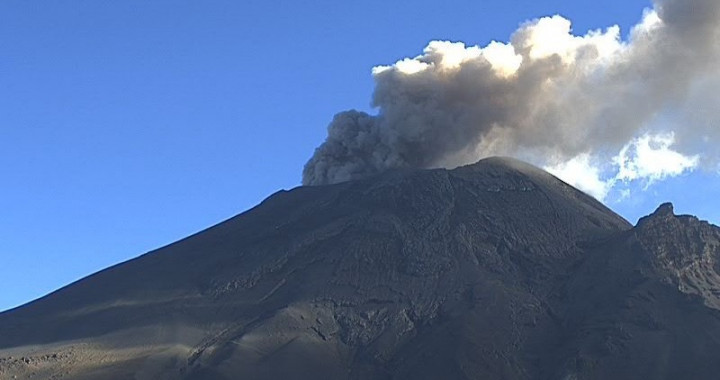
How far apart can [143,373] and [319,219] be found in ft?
98.5

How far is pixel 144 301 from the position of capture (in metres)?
94.9

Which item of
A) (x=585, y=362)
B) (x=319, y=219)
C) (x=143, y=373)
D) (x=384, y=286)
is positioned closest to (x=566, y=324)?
(x=585, y=362)

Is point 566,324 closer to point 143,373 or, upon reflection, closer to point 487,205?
point 487,205

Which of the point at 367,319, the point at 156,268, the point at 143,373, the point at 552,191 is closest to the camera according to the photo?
the point at 143,373

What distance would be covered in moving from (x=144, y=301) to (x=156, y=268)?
868cm

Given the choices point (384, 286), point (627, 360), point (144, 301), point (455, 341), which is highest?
point (144, 301)

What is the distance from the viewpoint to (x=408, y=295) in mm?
94312

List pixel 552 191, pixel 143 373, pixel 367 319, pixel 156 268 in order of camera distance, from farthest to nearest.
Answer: pixel 552 191, pixel 156 268, pixel 367 319, pixel 143 373

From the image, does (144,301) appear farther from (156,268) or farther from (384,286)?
(384,286)

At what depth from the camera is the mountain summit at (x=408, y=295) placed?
274ft

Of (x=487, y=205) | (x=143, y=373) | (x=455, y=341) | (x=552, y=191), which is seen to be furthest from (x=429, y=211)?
(x=143, y=373)

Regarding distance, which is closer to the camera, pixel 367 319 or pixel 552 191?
pixel 367 319

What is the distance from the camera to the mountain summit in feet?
274

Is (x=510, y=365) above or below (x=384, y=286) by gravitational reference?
below
